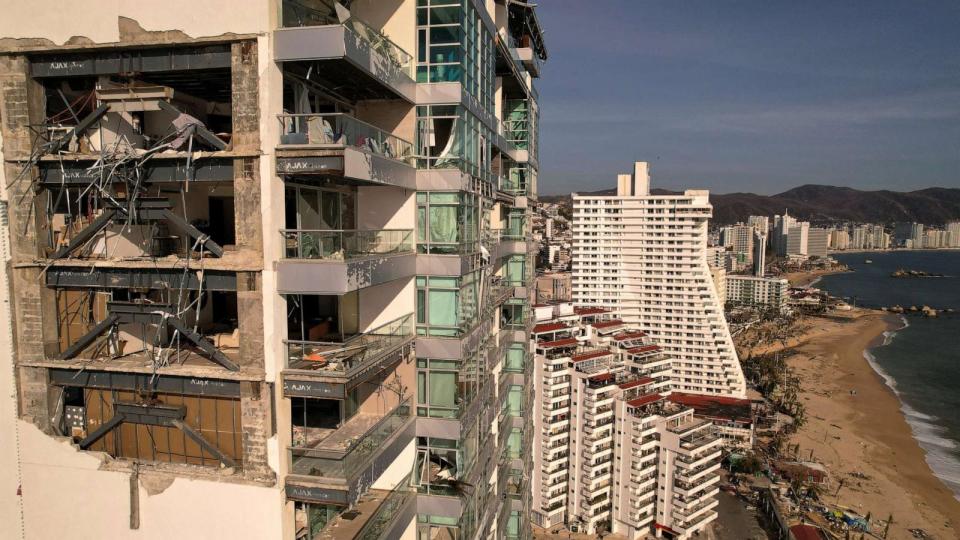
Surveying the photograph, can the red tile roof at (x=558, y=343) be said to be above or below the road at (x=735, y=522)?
above

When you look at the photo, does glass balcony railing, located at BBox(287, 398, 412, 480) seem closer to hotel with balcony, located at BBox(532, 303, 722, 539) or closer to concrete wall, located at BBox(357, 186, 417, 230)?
concrete wall, located at BBox(357, 186, 417, 230)

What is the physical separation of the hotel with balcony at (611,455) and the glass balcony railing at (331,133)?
38.9m

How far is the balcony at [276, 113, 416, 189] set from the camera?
7488 millimetres

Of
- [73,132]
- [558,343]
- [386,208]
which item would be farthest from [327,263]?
[558,343]

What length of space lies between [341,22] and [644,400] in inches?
1812

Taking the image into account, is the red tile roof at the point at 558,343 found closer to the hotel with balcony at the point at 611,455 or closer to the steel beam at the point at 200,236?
the hotel with balcony at the point at 611,455

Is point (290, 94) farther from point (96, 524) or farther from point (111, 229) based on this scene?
point (96, 524)

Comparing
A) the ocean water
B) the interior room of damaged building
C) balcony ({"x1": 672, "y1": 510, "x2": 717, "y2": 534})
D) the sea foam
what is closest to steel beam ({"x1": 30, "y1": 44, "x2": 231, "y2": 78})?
the interior room of damaged building

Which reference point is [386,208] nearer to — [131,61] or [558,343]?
[131,61]

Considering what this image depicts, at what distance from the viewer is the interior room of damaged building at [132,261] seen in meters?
7.70

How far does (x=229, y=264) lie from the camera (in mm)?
7602

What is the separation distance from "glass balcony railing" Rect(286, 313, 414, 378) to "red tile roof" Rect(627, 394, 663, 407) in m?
41.5

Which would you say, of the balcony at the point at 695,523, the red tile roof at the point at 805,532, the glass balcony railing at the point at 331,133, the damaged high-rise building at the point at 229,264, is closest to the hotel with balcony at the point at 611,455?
the balcony at the point at 695,523

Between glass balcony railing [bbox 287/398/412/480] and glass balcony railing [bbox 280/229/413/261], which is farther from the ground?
glass balcony railing [bbox 280/229/413/261]
